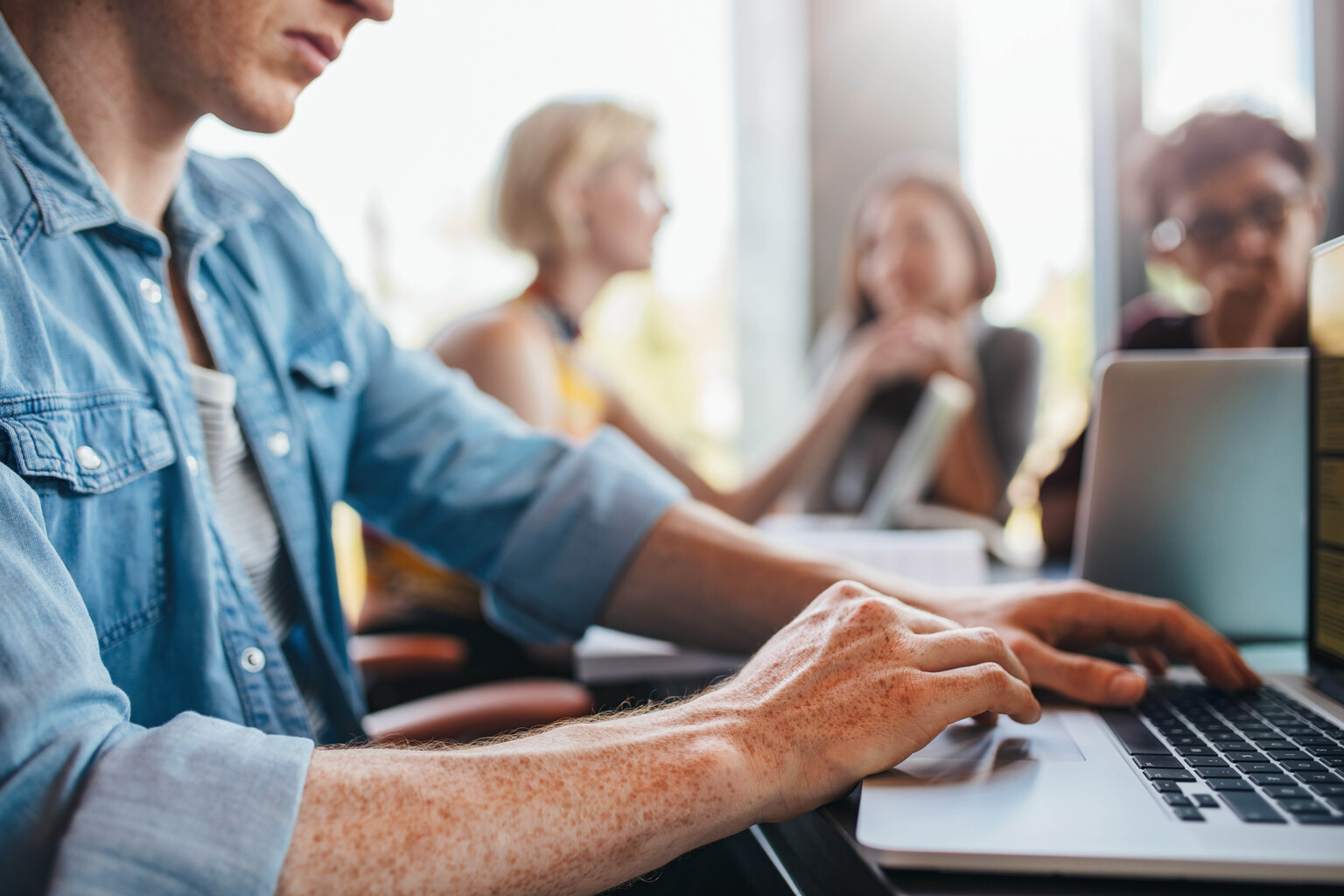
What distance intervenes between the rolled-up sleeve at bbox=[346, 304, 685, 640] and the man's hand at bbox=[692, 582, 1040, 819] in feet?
1.02

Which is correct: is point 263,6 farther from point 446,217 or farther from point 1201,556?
point 446,217

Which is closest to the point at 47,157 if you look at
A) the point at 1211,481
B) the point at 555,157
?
the point at 1211,481

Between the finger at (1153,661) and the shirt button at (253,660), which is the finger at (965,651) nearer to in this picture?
the finger at (1153,661)

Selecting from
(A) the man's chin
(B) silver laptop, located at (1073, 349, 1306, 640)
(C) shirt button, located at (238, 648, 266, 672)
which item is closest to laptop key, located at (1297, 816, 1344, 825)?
(B) silver laptop, located at (1073, 349, 1306, 640)

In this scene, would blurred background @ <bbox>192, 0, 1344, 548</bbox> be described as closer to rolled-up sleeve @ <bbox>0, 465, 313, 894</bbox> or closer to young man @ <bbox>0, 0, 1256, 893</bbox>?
young man @ <bbox>0, 0, 1256, 893</bbox>

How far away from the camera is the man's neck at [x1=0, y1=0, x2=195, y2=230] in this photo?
25.7 inches

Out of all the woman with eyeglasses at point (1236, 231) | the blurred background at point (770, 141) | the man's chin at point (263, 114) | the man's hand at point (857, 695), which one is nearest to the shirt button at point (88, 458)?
the man's chin at point (263, 114)

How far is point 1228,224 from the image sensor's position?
1595 mm

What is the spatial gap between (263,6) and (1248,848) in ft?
2.60

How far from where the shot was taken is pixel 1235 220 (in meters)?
1.59

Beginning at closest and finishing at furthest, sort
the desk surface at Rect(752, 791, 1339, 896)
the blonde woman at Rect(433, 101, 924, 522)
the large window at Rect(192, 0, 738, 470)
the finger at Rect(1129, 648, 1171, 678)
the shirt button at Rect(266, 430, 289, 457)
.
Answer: the desk surface at Rect(752, 791, 1339, 896), the finger at Rect(1129, 648, 1171, 678), the shirt button at Rect(266, 430, 289, 457), the blonde woman at Rect(433, 101, 924, 522), the large window at Rect(192, 0, 738, 470)

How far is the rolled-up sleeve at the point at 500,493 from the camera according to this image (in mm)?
825

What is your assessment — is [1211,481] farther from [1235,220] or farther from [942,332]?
[942,332]

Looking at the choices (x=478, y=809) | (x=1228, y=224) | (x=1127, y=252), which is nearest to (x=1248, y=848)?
(x=478, y=809)
